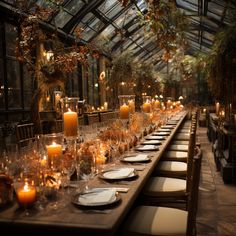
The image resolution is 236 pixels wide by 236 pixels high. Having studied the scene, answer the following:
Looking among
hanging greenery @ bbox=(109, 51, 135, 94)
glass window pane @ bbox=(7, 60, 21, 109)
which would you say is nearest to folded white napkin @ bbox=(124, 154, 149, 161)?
glass window pane @ bbox=(7, 60, 21, 109)

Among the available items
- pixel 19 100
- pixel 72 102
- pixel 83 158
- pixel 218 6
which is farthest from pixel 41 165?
pixel 218 6

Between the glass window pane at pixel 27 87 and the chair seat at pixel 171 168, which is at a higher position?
the glass window pane at pixel 27 87

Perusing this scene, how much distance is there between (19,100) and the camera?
25.1 feet

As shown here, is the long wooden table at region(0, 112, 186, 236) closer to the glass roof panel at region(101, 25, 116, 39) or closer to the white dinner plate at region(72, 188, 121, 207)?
the white dinner plate at region(72, 188, 121, 207)

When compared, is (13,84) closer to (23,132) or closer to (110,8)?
(23,132)

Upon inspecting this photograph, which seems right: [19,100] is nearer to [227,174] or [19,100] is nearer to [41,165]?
[227,174]

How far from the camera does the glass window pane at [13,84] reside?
7.21m

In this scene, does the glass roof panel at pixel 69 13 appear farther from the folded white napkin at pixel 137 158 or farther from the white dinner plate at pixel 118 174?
the white dinner plate at pixel 118 174

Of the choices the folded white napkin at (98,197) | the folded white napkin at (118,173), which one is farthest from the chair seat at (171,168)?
the folded white napkin at (98,197)

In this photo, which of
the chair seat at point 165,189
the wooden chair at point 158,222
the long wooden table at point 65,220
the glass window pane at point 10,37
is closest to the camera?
the long wooden table at point 65,220

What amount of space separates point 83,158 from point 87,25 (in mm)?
9265

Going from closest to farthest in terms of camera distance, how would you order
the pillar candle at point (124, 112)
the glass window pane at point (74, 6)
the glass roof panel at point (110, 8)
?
the pillar candle at point (124, 112)
the glass window pane at point (74, 6)
the glass roof panel at point (110, 8)

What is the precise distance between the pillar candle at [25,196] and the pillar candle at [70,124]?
712 mm

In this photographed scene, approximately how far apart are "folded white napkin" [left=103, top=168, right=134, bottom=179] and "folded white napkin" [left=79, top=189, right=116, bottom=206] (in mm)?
301
